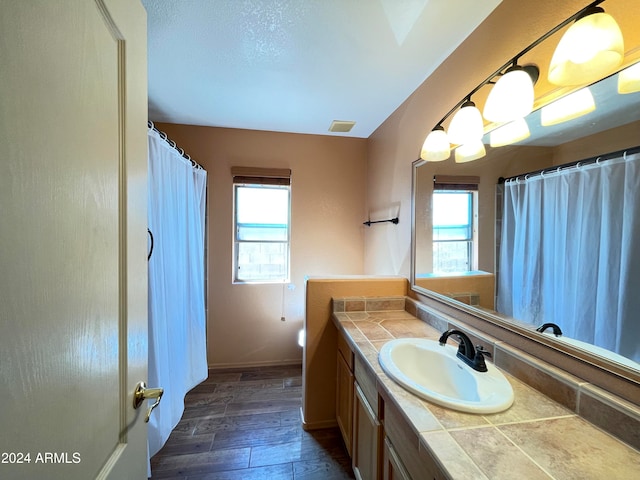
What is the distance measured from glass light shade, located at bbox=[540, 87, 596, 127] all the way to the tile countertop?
3.15ft

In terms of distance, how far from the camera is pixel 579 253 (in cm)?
84

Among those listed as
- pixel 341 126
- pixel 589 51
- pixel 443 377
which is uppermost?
pixel 341 126

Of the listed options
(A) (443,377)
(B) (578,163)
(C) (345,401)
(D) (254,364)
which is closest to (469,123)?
(B) (578,163)

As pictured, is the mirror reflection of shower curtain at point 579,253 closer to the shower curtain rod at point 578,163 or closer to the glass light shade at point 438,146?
the shower curtain rod at point 578,163

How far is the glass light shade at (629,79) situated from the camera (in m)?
0.70

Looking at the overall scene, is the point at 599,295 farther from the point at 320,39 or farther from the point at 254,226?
the point at 254,226

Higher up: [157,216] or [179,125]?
[179,125]

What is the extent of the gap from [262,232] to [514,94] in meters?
2.23

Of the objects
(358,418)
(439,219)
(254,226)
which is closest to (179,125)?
(254,226)

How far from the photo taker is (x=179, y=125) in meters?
2.40

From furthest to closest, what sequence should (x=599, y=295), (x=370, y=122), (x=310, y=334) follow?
(x=370, y=122), (x=310, y=334), (x=599, y=295)

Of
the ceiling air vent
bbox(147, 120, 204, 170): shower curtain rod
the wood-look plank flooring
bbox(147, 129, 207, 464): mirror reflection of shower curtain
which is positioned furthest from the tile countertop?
the ceiling air vent

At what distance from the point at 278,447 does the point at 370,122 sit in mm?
2656

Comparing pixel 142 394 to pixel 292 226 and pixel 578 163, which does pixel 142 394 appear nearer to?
pixel 578 163
